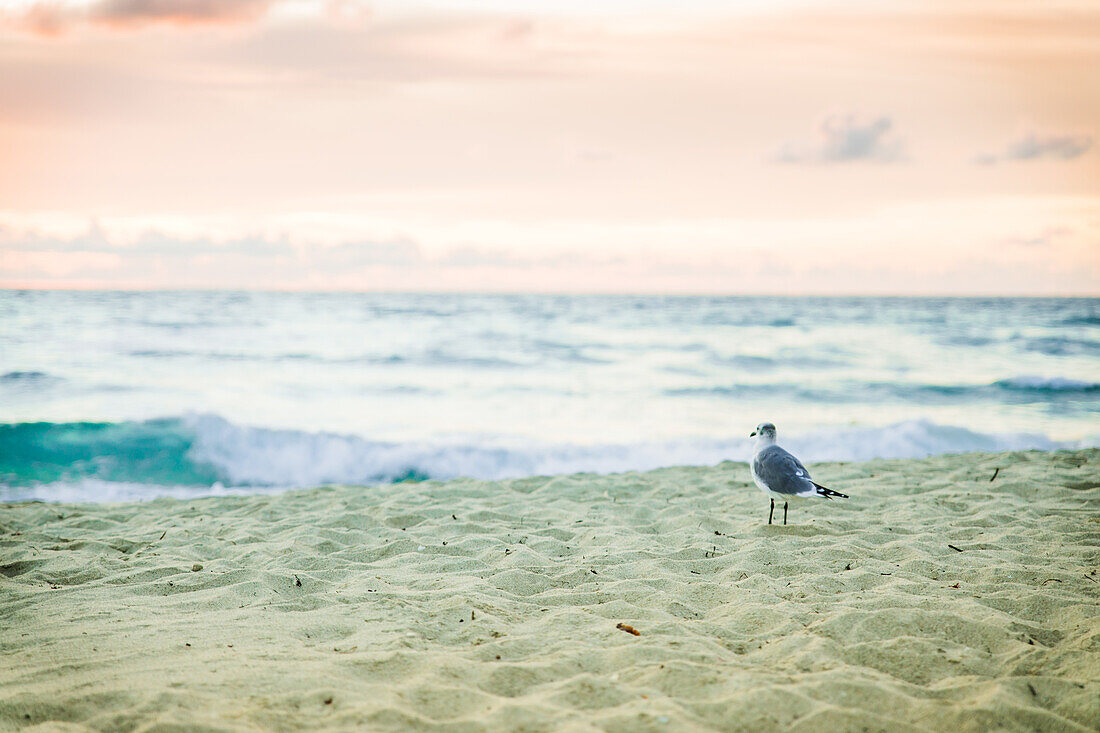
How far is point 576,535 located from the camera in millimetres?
5059

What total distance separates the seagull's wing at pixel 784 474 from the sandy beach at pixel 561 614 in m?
0.33

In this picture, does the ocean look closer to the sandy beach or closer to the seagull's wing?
the sandy beach

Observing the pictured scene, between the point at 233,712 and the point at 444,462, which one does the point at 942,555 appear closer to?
the point at 233,712

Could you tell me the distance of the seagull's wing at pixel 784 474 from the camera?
4918 mm

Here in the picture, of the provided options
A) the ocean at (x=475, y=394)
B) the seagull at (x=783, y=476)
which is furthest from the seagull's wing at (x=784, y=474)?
the ocean at (x=475, y=394)

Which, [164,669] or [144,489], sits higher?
[164,669]

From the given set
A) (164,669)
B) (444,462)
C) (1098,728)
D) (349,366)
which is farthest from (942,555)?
(349,366)

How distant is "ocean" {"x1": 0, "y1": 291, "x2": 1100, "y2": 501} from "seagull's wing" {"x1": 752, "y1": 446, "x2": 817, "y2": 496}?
447 cm

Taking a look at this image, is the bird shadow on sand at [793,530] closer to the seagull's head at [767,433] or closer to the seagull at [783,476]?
the seagull at [783,476]

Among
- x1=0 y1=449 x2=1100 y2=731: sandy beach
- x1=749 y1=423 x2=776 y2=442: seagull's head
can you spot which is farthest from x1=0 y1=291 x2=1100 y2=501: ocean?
x1=749 y1=423 x2=776 y2=442: seagull's head

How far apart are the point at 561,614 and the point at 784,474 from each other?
217 centimetres

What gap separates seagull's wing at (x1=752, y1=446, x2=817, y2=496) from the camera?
492cm

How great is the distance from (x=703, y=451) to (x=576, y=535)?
5630 mm

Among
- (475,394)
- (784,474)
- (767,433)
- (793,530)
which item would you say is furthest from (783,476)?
(475,394)
